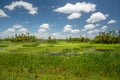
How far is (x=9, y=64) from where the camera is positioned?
16.7 meters

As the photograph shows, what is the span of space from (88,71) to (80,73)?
95 centimetres

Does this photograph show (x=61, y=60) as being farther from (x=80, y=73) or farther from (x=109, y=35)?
(x=109, y=35)

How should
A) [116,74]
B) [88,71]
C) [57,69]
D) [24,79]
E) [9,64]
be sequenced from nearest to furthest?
[24,79] → [116,74] → [88,71] → [57,69] → [9,64]

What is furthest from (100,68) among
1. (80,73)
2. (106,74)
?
(80,73)

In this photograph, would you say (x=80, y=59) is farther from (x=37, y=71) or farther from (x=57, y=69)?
(x=37, y=71)

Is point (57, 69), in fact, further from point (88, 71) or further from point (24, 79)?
point (24, 79)

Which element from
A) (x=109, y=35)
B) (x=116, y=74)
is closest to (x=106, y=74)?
(x=116, y=74)

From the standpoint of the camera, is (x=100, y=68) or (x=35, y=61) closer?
(x=100, y=68)

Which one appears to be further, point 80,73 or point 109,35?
point 109,35

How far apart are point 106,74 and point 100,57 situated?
4.21m

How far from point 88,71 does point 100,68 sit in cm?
107

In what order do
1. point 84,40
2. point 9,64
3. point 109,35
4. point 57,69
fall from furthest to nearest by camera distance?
point 84,40 < point 109,35 < point 9,64 < point 57,69

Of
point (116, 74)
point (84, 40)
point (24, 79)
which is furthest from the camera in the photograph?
point (84, 40)

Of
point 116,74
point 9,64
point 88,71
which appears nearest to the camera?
point 116,74
